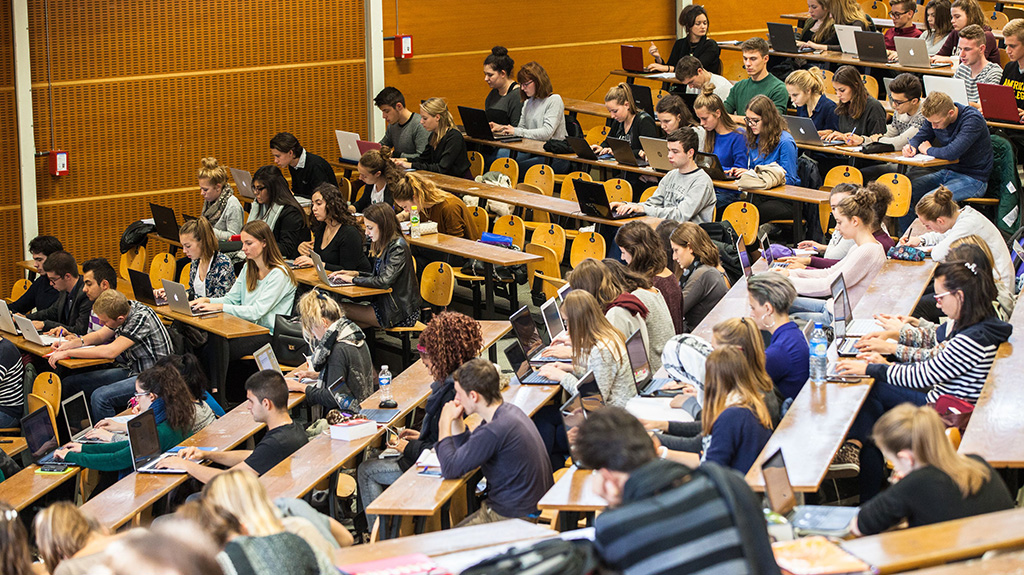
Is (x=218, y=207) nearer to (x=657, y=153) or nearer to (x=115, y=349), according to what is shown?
(x=115, y=349)

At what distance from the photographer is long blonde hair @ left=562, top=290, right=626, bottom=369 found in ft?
18.3

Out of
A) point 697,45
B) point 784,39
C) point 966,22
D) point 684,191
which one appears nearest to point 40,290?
point 684,191

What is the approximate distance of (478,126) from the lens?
10898 mm

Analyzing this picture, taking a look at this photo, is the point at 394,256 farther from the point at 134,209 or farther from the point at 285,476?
the point at 134,209

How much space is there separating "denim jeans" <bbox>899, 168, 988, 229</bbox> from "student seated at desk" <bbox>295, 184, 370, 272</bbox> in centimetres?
397

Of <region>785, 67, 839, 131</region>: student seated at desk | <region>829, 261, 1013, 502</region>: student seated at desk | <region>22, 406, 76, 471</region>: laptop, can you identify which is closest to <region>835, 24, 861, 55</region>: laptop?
<region>785, 67, 839, 131</region>: student seated at desk

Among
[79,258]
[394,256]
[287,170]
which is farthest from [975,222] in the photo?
[79,258]

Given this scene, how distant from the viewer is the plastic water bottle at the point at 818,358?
5266mm

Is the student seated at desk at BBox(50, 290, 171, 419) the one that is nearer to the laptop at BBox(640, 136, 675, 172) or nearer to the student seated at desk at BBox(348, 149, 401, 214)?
the student seated at desk at BBox(348, 149, 401, 214)

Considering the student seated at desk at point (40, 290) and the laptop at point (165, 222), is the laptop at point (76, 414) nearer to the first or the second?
the student seated at desk at point (40, 290)

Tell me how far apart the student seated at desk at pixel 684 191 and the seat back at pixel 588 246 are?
0.28 metres

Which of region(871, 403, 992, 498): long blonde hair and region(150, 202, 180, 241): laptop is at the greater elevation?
region(150, 202, 180, 241): laptop

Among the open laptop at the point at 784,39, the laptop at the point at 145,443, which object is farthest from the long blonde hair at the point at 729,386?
→ the open laptop at the point at 784,39

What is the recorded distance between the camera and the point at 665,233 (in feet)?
24.1
